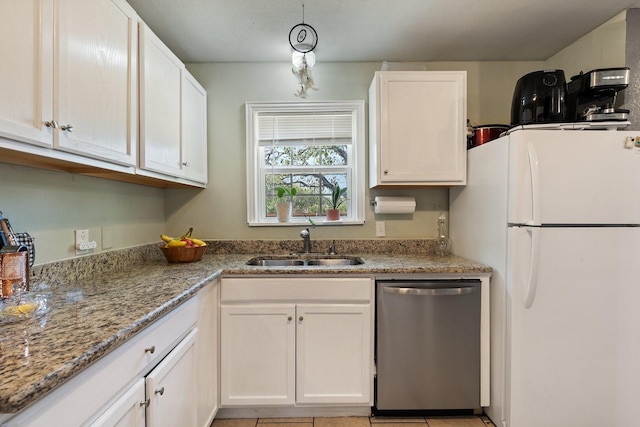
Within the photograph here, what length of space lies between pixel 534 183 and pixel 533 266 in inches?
16.3

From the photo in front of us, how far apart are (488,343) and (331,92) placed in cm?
201

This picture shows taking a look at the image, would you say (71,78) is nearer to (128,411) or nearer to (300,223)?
(128,411)

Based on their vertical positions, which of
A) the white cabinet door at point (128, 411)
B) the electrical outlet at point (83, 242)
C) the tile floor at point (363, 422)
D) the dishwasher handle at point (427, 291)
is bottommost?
the tile floor at point (363, 422)

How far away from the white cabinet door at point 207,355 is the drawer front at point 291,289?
4.3 inches

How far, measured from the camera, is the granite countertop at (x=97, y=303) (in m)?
0.65

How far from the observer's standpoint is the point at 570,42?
2.17 meters

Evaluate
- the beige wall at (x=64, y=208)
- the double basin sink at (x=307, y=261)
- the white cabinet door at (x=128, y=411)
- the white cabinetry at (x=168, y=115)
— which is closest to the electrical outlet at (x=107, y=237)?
the beige wall at (x=64, y=208)

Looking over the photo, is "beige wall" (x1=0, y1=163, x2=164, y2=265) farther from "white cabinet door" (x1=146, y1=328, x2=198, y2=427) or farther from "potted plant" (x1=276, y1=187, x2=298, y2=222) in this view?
"potted plant" (x1=276, y1=187, x2=298, y2=222)

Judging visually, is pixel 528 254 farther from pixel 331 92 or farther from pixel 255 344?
pixel 331 92

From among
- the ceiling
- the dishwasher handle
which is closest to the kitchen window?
the ceiling

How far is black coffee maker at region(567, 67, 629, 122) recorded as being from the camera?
167 cm

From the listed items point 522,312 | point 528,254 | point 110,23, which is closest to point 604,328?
point 522,312

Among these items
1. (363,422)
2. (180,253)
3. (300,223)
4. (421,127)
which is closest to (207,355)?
(180,253)

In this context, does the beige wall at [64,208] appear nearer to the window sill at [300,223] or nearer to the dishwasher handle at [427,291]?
the window sill at [300,223]
